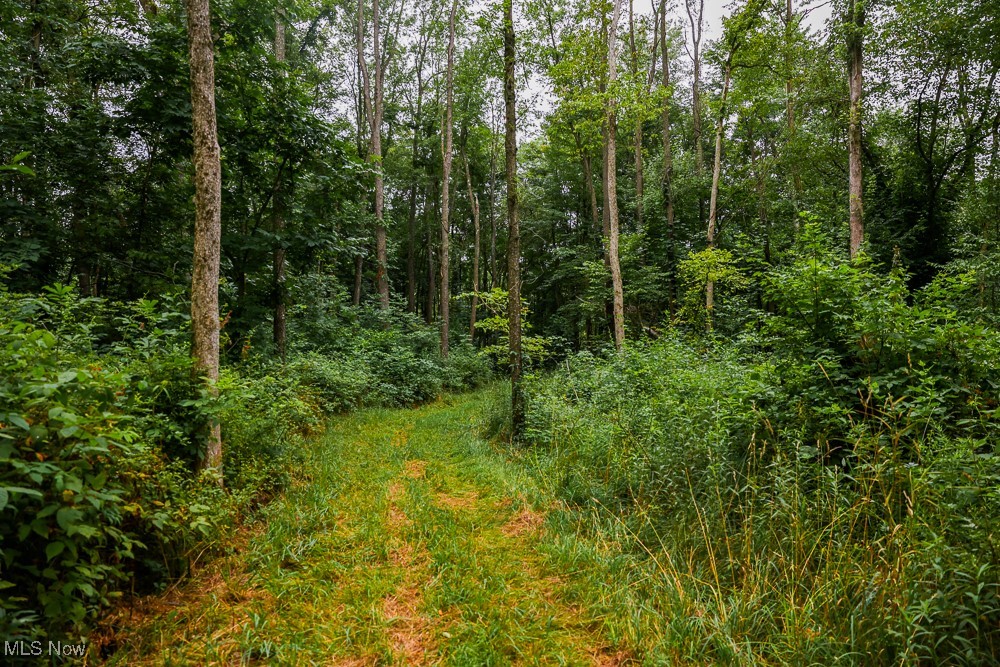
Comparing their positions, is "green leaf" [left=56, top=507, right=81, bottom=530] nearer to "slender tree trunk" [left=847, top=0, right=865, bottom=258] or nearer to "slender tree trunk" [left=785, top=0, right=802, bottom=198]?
"slender tree trunk" [left=847, top=0, right=865, bottom=258]

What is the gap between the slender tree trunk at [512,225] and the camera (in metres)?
7.43

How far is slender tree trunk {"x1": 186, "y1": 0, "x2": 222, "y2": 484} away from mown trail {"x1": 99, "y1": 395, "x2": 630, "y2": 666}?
54.6 inches

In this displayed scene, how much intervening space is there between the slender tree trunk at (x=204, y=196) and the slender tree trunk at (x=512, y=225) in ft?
14.7

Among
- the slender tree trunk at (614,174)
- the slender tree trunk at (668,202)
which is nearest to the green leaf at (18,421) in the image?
the slender tree trunk at (614,174)

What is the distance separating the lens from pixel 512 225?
7.89 metres

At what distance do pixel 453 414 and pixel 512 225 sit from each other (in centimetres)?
542

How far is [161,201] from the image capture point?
8227 millimetres

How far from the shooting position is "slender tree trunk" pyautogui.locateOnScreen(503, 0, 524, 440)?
743 cm

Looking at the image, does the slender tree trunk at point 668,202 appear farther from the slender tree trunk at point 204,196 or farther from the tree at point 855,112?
the slender tree trunk at point 204,196

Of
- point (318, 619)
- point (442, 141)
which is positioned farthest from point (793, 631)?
point (442, 141)

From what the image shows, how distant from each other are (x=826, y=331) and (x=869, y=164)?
52.6 ft

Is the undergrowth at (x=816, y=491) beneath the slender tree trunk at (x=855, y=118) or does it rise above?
beneath

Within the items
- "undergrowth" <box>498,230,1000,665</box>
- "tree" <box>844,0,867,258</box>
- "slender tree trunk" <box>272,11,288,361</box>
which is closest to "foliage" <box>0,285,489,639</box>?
"slender tree trunk" <box>272,11,288,361</box>

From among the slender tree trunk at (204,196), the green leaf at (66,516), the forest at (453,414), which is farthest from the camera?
the slender tree trunk at (204,196)
